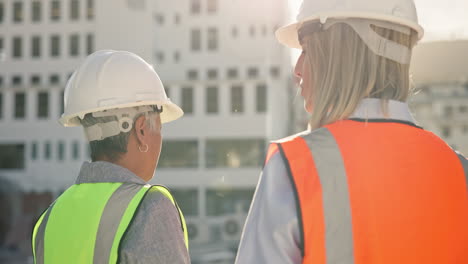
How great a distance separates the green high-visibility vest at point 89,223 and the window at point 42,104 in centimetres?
4690

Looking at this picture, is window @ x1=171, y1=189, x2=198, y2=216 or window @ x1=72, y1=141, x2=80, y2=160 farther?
window @ x1=72, y1=141, x2=80, y2=160

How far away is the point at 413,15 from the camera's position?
1905mm

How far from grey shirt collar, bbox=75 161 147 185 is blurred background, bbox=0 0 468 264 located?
40.3 meters

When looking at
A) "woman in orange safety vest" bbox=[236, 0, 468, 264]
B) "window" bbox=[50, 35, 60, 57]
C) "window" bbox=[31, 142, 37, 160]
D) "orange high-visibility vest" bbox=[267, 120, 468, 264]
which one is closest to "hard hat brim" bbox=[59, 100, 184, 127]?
"woman in orange safety vest" bbox=[236, 0, 468, 264]

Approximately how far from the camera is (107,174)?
7.91ft

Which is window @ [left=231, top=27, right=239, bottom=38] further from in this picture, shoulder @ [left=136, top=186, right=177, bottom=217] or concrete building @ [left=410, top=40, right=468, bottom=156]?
shoulder @ [left=136, top=186, right=177, bottom=217]

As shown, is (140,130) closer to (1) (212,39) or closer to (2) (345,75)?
(2) (345,75)

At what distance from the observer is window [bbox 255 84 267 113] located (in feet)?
147

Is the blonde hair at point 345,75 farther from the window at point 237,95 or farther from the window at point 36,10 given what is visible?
the window at point 36,10

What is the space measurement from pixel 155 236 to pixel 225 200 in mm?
41802

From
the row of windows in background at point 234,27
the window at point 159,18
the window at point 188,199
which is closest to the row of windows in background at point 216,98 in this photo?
the row of windows in background at point 234,27

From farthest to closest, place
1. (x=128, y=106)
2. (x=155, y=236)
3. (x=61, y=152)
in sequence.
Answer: (x=61, y=152)
(x=128, y=106)
(x=155, y=236)

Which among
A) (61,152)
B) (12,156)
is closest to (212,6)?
(61,152)

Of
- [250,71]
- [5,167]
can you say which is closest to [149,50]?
[250,71]
